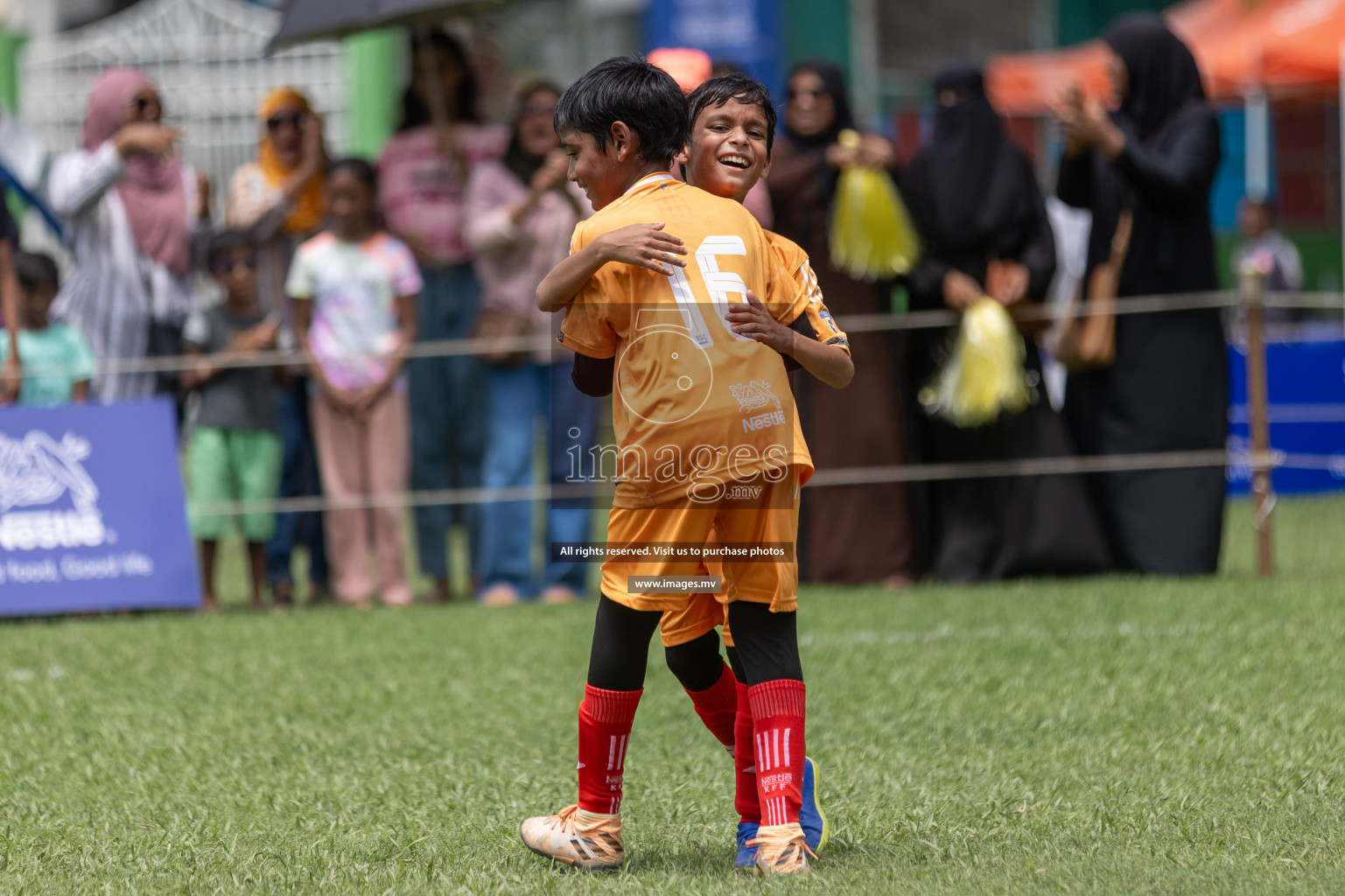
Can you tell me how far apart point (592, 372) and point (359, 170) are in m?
4.87

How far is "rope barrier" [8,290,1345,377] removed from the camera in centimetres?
780

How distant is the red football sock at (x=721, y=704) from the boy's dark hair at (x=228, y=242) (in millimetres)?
5058

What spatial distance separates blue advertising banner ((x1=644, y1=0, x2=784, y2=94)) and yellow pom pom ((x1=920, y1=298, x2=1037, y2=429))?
6354 millimetres

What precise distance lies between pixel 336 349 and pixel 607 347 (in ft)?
16.0

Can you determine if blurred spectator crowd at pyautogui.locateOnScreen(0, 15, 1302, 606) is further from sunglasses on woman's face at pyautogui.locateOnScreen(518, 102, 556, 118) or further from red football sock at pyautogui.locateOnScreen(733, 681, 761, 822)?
red football sock at pyautogui.locateOnScreen(733, 681, 761, 822)

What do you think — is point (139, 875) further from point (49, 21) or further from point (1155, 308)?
point (49, 21)

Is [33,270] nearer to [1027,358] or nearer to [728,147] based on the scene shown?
[1027,358]

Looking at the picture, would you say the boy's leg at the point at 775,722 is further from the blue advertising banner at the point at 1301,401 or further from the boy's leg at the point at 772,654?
the blue advertising banner at the point at 1301,401

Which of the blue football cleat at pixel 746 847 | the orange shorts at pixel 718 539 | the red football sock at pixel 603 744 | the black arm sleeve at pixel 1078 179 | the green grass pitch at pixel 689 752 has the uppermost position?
the black arm sleeve at pixel 1078 179

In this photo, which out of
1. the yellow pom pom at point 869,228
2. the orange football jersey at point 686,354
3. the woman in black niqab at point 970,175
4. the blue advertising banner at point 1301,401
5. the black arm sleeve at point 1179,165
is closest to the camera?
the orange football jersey at point 686,354

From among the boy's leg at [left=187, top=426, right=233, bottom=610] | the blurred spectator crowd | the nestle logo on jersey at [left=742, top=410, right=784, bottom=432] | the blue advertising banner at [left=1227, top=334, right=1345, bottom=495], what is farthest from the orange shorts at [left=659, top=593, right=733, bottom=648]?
the blue advertising banner at [left=1227, top=334, right=1345, bottom=495]

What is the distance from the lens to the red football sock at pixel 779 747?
10.7 ft

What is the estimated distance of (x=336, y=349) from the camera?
7.96 m

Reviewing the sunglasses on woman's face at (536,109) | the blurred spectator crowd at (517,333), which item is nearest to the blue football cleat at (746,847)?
the blurred spectator crowd at (517,333)
